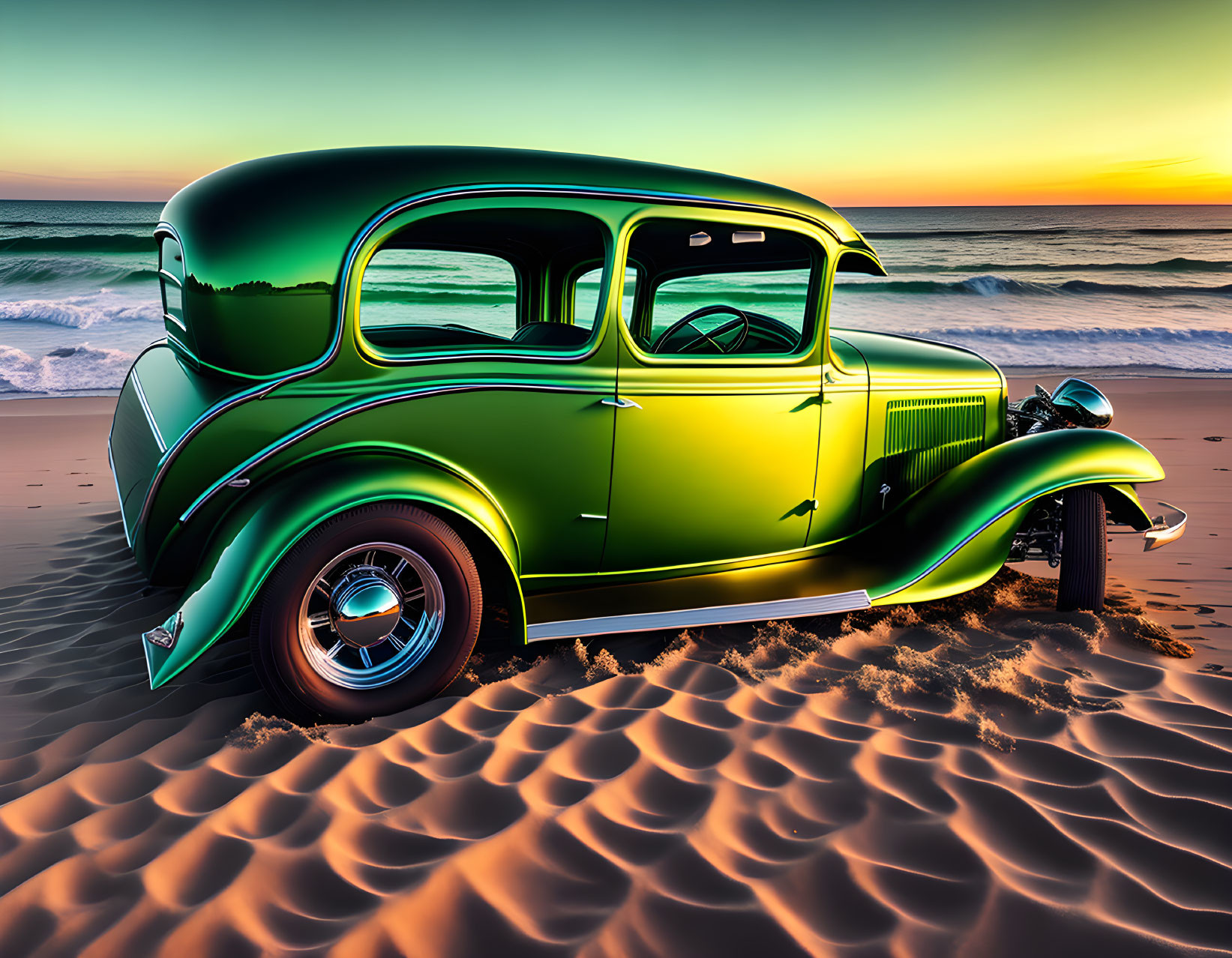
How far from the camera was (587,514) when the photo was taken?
11.0 feet

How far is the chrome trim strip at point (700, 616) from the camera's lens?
3.21 metres

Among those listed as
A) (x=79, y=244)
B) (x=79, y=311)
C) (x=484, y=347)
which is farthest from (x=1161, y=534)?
(x=79, y=244)

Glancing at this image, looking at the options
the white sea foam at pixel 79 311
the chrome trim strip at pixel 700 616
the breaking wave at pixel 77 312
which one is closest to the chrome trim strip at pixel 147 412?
the chrome trim strip at pixel 700 616

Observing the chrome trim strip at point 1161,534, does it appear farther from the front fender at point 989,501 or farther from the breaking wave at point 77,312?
the breaking wave at point 77,312

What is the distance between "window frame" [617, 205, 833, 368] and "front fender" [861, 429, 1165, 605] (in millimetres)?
1011

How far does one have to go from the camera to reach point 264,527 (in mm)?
2703

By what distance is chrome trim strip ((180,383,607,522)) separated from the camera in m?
2.84

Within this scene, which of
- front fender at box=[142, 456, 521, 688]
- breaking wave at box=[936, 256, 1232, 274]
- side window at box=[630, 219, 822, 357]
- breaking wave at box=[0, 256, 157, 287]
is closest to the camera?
front fender at box=[142, 456, 521, 688]

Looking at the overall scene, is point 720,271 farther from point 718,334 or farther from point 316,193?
point 316,193

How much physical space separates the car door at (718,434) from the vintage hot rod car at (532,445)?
0.01 metres

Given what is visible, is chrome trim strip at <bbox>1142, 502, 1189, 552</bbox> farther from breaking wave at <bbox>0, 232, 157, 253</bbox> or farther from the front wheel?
breaking wave at <bbox>0, 232, 157, 253</bbox>

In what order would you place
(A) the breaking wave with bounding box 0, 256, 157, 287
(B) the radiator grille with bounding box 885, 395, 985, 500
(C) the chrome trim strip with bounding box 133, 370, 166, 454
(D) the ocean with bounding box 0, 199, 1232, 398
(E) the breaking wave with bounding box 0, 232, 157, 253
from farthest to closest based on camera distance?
(E) the breaking wave with bounding box 0, 232, 157, 253 < (A) the breaking wave with bounding box 0, 256, 157, 287 < (D) the ocean with bounding box 0, 199, 1232, 398 < (B) the radiator grille with bounding box 885, 395, 985, 500 < (C) the chrome trim strip with bounding box 133, 370, 166, 454

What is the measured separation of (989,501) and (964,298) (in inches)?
851

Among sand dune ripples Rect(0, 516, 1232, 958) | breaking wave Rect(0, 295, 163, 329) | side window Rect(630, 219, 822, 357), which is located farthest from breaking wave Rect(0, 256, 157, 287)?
sand dune ripples Rect(0, 516, 1232, 958)
